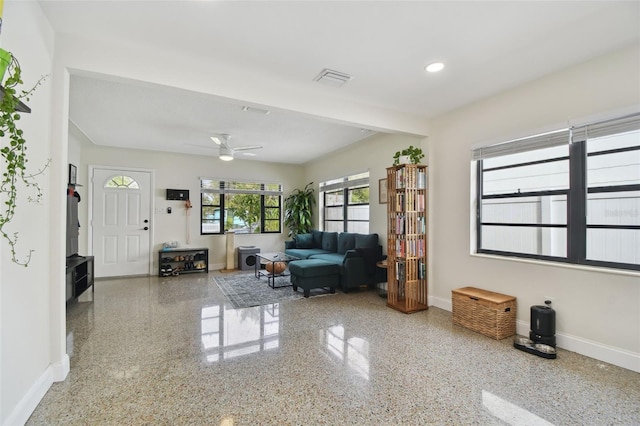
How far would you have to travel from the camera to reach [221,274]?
20.8ft

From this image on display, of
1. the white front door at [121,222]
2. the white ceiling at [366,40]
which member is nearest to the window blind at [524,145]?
the white ceiling at [366,40]

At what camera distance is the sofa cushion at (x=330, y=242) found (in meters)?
6.16

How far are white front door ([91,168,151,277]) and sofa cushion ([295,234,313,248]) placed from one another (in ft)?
10.5

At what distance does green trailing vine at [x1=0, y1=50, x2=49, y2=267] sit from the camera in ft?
4.47

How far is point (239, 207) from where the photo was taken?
7.28 meters

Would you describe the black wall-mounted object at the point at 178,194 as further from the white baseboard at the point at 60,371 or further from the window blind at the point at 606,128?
the window blind at the point at 606,128

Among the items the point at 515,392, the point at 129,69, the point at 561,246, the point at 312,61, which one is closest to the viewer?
the point at 515,392

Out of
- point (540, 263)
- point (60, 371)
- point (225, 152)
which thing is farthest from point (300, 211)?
point (60, 371)

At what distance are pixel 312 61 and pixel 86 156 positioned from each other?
18.0ft

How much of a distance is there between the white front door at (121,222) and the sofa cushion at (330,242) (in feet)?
12.3

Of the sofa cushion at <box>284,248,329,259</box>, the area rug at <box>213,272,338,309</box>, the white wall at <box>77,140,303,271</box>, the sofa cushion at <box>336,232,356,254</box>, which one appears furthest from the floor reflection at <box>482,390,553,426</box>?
the white wall at <box>77,140,303,271</box>

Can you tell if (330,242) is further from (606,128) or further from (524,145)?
(606,128)

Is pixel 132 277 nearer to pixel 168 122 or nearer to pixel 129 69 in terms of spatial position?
pixel 168 122

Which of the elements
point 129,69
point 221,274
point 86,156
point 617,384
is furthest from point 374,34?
point 86,156
